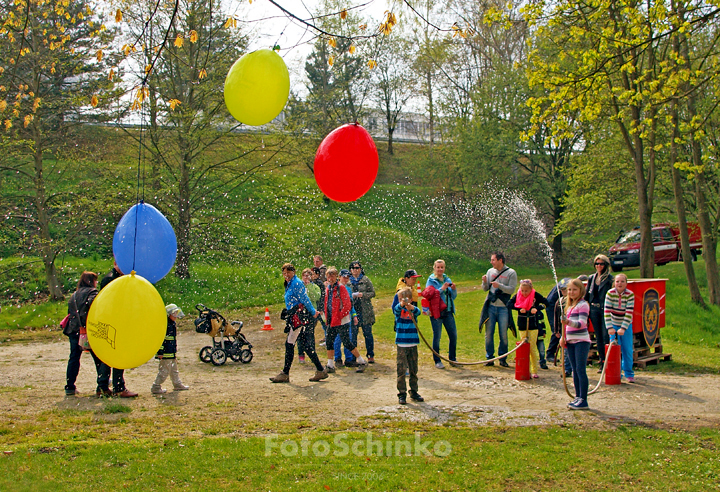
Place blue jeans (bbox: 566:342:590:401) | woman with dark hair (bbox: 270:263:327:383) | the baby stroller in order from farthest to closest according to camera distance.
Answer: the baby stroller < woman with dark hair (bbox: 270:263:327:383) < blue jeans (bbox: 566:342:590:401)

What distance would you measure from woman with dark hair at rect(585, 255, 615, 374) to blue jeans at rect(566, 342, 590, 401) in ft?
6.25

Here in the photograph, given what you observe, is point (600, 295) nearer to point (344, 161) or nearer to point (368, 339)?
point (368, 339)

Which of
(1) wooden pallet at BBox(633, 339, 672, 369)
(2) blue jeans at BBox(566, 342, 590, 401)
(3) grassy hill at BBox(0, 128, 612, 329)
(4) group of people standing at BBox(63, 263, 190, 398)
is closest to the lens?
(2) blue jeans at BBox(566, 342, 590, 401)

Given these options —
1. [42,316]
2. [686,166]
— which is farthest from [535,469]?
[42,316]

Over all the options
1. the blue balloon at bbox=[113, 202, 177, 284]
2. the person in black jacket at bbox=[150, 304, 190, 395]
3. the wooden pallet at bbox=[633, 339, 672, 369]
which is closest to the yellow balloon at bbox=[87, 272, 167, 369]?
the blue balloon at bbox=[113, 202, 177, 284]

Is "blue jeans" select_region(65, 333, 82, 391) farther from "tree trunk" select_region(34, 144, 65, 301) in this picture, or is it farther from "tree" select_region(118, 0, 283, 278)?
"tree" select_region(118, 0, 283, 278)

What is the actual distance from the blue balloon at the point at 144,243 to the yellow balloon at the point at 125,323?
157 centimetres

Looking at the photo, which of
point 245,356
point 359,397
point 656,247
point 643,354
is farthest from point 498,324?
point 656,247

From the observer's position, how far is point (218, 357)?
33.2 ft

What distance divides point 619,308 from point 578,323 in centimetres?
151

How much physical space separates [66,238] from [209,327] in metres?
8.32

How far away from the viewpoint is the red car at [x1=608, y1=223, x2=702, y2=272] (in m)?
23.0

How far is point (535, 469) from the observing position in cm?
494

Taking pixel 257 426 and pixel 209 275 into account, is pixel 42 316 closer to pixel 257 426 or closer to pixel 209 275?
pixel 209 275
